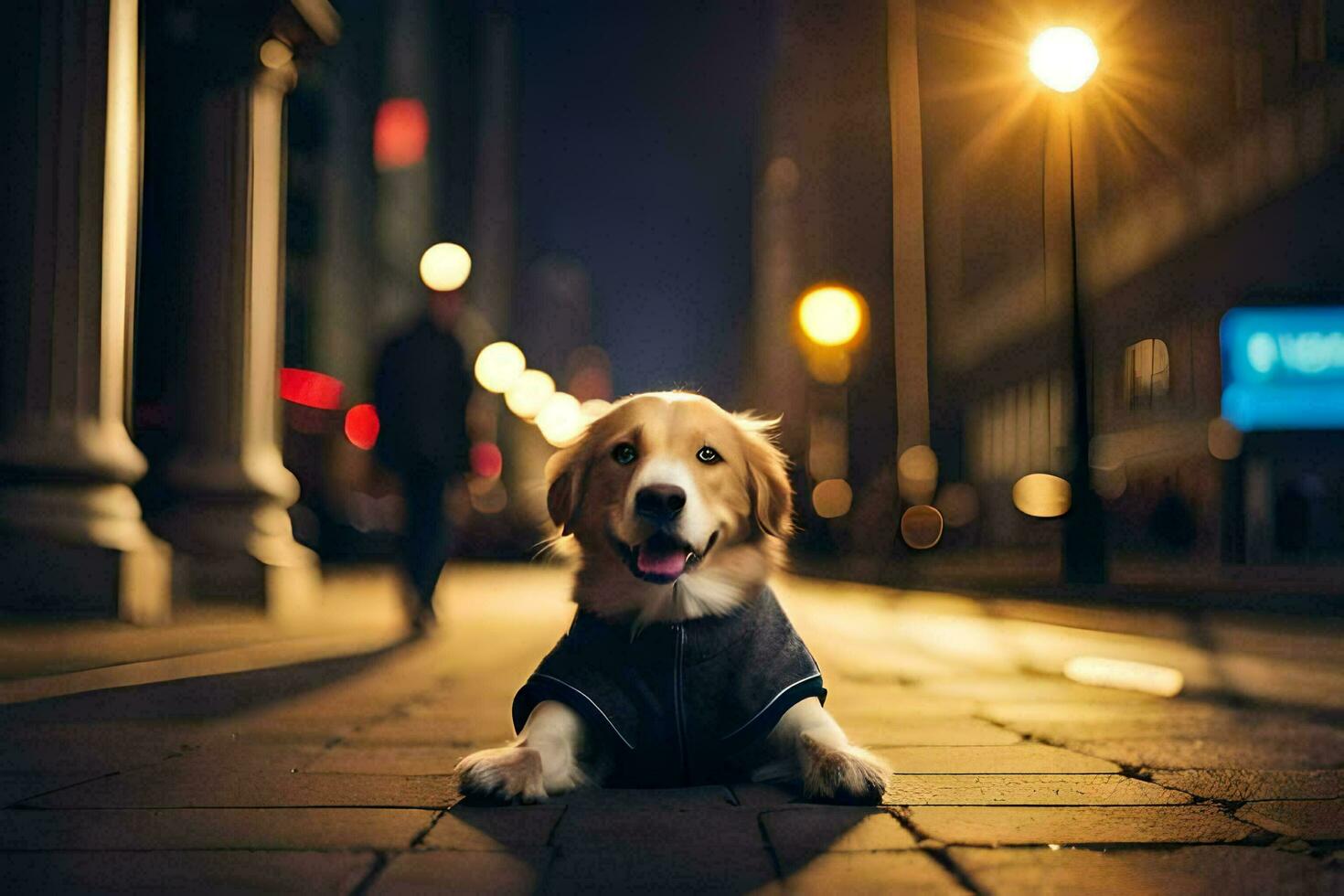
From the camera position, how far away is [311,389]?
1417 inches

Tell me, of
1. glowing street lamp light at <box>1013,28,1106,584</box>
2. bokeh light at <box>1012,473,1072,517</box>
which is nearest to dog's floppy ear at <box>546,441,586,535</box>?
glowing street lamp light at <box>1013,28,1106,584</box>

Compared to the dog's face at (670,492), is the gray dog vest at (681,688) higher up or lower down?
lower down

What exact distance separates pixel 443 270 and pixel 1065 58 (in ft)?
22.6

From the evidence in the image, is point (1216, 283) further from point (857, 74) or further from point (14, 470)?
point (857, 74)

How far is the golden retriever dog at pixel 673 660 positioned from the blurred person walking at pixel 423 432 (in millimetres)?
4710

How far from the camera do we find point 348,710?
5121mm

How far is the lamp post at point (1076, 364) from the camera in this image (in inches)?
484

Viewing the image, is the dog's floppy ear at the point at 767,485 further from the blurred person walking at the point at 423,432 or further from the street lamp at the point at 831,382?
the street lamp at the point at 831,382

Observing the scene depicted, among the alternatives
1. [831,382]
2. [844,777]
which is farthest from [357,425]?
[844,777]

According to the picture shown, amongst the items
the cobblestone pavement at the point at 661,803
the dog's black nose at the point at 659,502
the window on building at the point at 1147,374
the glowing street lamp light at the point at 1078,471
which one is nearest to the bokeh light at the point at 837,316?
the window on building at the point at 1147,374

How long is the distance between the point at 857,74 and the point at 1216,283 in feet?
89.7

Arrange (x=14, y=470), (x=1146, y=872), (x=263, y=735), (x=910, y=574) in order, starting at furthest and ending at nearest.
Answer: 1. (x=910, y=574)
2. (x=14, y=470)
3. (x=263, y=735)
4. (x=1146, y=872)

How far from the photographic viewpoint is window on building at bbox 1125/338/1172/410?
83.9 feet

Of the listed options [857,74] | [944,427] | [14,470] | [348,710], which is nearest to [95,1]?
[14,470]
